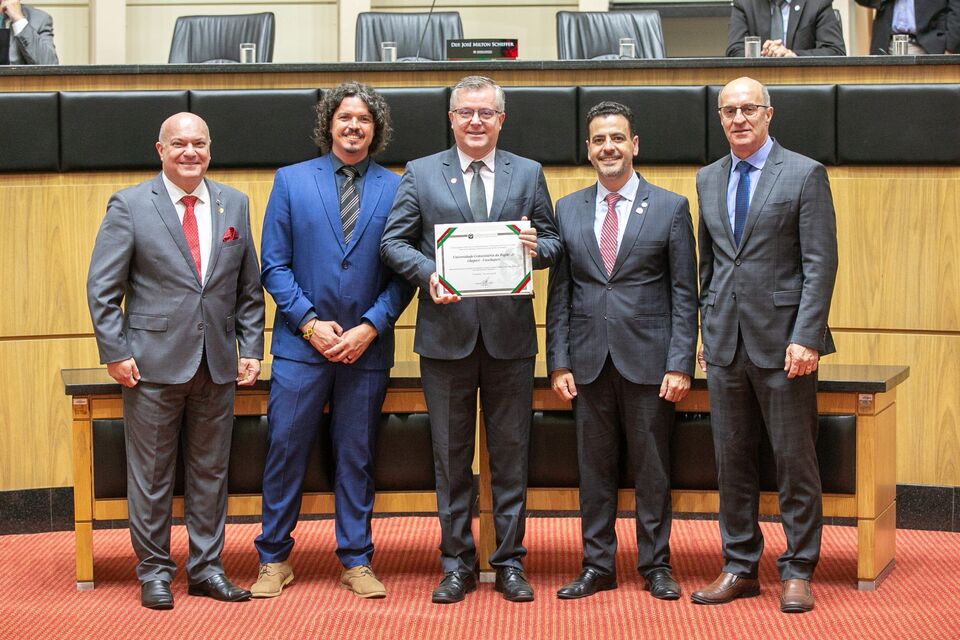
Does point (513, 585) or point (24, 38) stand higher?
point (24, 38)

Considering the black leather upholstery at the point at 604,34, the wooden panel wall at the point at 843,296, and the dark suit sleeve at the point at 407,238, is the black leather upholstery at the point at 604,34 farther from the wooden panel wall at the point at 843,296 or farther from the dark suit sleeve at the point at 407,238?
the dark suit sleeve at the point at 407,238

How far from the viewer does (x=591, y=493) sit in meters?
3.20

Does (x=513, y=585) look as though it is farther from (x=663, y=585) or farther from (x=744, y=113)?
(x=744, y=113)

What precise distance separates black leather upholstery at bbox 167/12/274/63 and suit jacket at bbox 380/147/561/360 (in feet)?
9.39

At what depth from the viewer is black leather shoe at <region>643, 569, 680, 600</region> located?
3.13 metres

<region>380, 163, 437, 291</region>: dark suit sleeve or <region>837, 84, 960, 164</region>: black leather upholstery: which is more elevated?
<region>837, 84, 960, 164</region>: black leather upholstery

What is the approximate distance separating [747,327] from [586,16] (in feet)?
9.80

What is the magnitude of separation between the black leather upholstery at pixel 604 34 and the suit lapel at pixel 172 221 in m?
2.81

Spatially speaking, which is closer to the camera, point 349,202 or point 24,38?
point 349,202

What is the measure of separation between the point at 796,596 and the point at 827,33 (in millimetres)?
2805

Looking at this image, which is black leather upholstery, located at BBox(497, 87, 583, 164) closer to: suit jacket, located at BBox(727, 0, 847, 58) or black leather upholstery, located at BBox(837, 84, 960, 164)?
black leather upholstery, located at BBox(837, 84, 960, 164)

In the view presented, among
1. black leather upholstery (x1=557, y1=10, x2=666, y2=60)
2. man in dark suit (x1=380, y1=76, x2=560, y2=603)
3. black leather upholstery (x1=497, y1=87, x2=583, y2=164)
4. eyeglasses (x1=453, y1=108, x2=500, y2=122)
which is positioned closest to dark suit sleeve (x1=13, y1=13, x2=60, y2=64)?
black leather upholstery (x1=557, y1=10, x2=666, y2=60)

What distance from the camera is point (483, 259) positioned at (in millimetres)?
3025

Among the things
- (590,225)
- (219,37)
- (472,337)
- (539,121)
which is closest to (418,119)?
(539,121)
